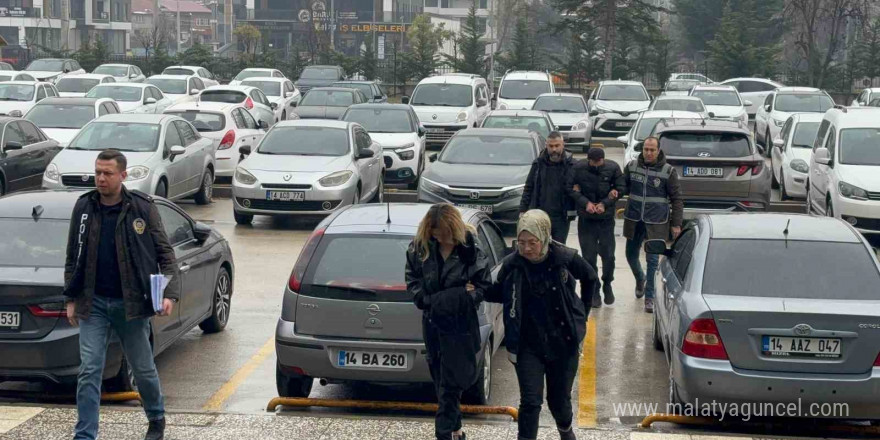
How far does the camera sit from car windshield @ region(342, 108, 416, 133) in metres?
22.1

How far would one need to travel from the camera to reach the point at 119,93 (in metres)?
29.9

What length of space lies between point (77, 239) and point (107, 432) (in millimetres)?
1311

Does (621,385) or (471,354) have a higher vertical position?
(471,354)

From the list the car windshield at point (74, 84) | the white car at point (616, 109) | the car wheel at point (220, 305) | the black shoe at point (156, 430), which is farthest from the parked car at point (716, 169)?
the car windshield at point (74, 84)

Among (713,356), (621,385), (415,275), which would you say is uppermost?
(415,275)

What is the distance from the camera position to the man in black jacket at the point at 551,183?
11391 mm

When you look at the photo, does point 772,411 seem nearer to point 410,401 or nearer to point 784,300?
point 784,300

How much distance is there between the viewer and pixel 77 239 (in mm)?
6426

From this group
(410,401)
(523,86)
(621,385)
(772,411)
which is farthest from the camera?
(523,86)

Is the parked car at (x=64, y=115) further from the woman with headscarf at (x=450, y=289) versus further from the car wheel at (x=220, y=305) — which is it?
the woman with headscarf at (x=450, y=289)

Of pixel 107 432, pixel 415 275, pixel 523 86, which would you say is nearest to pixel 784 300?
pixel 415 275

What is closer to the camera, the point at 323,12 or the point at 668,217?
the point at 668,217

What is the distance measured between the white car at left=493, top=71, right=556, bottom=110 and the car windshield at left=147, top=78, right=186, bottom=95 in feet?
32.2

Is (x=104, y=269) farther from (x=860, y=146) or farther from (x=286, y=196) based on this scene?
(x=860, y=146)
